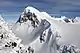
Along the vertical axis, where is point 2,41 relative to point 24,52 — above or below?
above

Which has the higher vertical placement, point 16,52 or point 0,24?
point 0,24

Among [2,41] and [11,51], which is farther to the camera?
[2,41]

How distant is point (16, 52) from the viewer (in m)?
53.7

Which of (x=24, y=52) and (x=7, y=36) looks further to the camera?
(x=24, y=52)

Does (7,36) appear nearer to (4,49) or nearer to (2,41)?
(2,41)

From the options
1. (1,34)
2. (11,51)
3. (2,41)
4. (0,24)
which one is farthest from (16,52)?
(0,24)

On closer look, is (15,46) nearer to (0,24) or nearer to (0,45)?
(0,45)

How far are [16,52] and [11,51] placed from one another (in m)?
1.95

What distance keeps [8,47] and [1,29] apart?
39.5 feet

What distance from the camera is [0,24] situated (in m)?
67.9

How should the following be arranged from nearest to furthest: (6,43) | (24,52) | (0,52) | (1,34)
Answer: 1. (0,52)
2. (6,43)
3. (1,34)
4. (24,52)

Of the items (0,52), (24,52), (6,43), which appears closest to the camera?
(0,52)

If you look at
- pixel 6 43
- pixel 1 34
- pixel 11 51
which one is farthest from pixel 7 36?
pixel 11 51

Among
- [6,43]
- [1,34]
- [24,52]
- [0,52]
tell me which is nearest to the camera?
[0,52]
